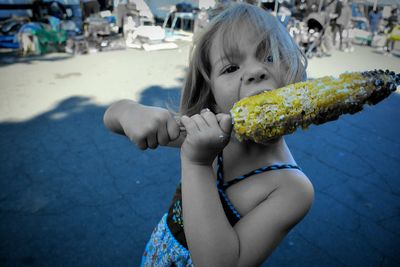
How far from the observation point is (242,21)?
1079 mm

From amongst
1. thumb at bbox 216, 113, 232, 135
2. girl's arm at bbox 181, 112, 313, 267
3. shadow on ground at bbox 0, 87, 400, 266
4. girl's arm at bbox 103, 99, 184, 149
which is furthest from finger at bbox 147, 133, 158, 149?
shadow on ground at bbox 0, 87, 400, 266

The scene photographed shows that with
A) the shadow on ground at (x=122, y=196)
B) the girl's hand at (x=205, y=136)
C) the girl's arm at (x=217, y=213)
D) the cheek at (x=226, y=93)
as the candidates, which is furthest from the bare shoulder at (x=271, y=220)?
the shadow on ground at (x=122, y=196)

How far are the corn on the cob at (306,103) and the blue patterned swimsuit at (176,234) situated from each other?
0.57ft

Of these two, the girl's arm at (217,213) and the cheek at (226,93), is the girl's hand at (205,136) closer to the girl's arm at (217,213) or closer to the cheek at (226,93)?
the girl's arm at (217,213)

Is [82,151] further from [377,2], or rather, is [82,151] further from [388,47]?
[377,2]

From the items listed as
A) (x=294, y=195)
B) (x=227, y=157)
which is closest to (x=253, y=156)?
(x=227, y=157)

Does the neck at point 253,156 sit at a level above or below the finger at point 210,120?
below

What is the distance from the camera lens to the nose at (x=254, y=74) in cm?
98

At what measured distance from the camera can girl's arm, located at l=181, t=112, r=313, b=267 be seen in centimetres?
84

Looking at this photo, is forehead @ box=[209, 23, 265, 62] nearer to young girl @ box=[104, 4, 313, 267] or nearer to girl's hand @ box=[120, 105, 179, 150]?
young girl @ box=[104, 4, 313, 267]

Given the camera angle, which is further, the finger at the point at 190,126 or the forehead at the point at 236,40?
the forehead at the point at 236,40

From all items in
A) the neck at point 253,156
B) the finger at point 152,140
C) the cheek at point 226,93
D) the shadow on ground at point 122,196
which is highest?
the cheek at point 226,93

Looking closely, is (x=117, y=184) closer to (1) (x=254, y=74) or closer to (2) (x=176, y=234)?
(2) (x=176, y=234)

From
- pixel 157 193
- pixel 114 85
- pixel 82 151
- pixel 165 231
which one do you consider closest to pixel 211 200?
pixel 165 231
